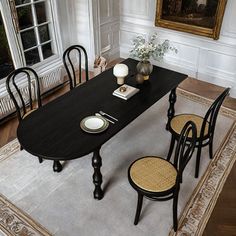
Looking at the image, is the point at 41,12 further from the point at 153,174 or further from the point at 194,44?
the point at 153,174

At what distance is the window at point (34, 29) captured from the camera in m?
3.27

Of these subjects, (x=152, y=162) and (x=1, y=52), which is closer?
(x=152, y=162)

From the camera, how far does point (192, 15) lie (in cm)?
373

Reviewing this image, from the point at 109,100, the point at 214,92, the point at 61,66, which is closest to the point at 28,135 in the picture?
the point at 109,100

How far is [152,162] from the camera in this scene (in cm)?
212

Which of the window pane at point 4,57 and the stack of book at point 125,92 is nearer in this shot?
the stack of book at point 125,92

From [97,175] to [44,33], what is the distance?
2.30 metres

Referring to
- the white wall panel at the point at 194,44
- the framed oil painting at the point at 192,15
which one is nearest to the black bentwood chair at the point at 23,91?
the white wall panel at the point at 194,44

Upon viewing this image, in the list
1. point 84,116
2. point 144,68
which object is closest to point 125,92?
point 144,68

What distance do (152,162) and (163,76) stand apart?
1.11 m

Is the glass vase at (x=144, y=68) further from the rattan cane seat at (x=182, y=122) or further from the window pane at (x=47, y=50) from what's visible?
the window pane at (x=47, y=50)

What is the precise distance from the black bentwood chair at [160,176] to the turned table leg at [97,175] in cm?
27

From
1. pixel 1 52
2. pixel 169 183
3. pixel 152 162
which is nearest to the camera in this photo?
pixel 169 183

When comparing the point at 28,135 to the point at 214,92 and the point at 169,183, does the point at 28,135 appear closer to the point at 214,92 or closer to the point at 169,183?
the point at 169,183
